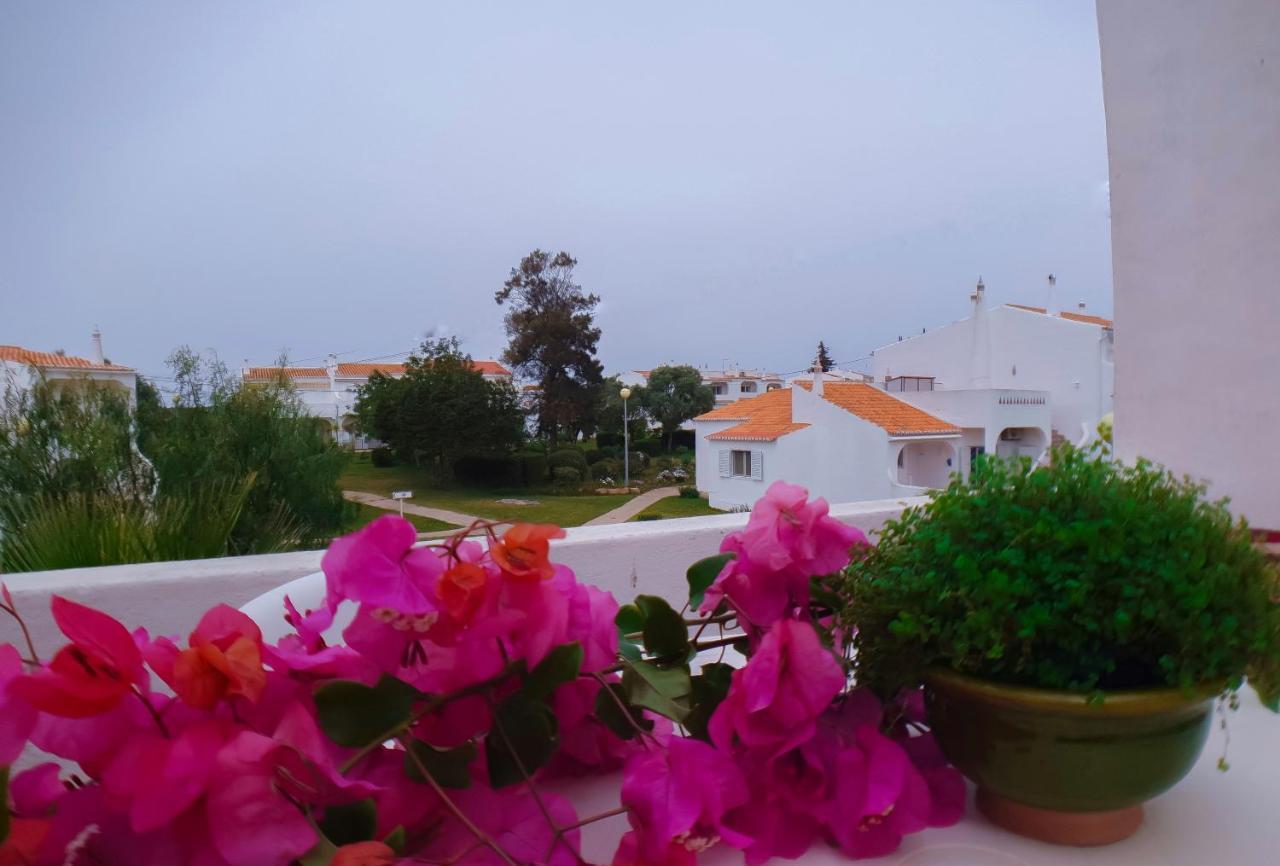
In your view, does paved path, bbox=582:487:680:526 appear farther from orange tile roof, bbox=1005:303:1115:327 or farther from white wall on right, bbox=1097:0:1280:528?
white wall on right, bbox=1097:0:1280:528

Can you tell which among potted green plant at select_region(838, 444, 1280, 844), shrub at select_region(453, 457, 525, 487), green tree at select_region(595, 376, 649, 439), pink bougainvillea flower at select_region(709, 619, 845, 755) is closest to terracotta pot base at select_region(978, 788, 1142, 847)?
potted green plant at select_region(838, 444, 1280, 844)

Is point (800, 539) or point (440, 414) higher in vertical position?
point (440, 414)

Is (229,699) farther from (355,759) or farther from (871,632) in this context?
(871,632)

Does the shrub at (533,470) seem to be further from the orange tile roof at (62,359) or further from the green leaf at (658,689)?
the green leaf at (658,689)

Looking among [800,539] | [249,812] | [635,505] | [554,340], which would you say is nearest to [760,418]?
[635,505]

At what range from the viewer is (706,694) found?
464 millimetres

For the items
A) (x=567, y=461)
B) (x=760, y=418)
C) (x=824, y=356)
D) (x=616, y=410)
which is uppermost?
(x=824, y=356)

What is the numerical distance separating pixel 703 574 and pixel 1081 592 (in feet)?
0.70

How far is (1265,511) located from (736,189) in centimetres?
2378

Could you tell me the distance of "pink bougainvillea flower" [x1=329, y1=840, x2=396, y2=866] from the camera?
0.30 meters

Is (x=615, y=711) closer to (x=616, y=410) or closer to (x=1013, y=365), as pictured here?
(x=1013, y=365)

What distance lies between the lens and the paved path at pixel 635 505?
20031mm

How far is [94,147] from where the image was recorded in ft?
29.5

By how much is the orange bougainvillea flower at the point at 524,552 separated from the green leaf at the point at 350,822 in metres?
0.12
